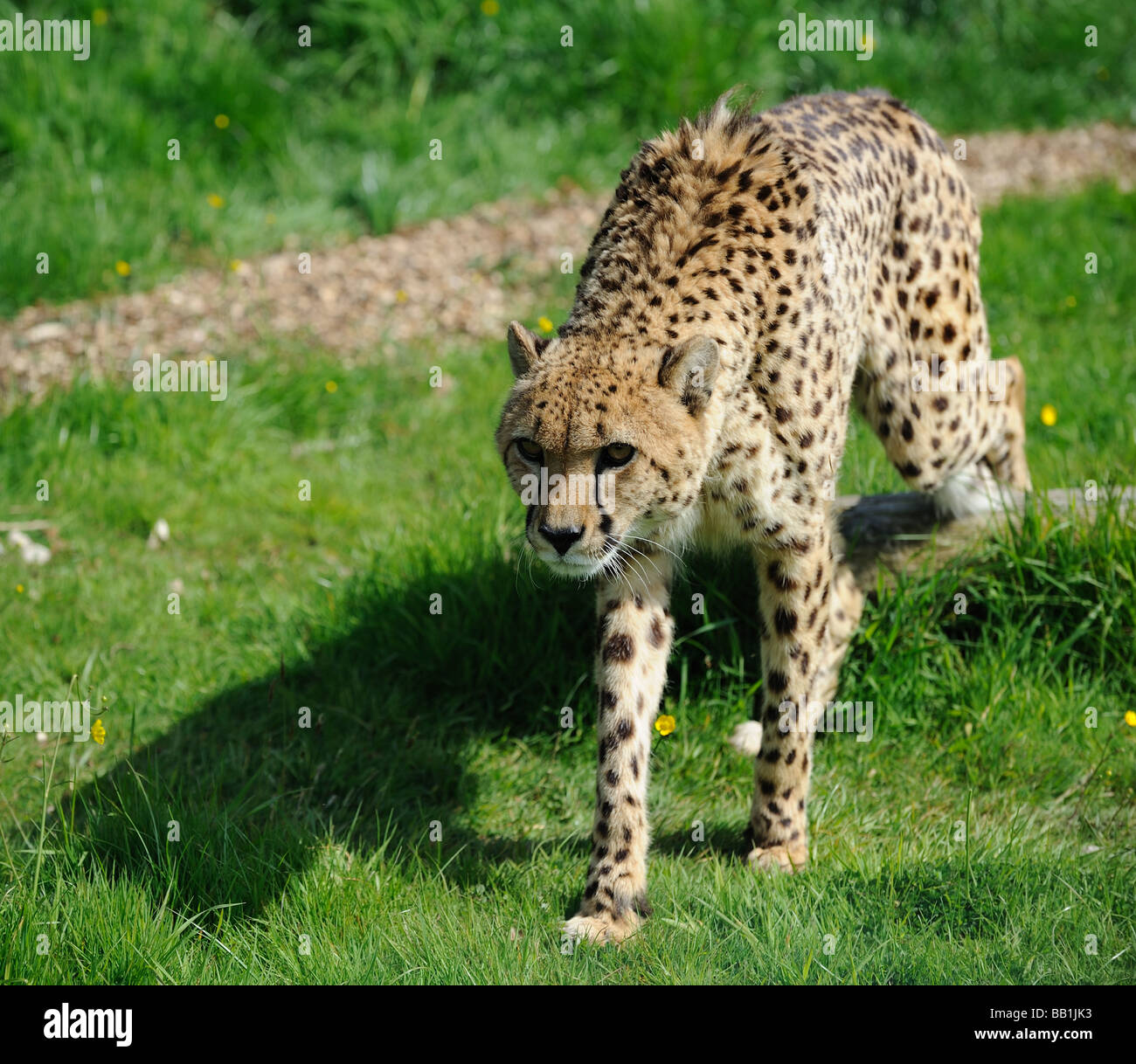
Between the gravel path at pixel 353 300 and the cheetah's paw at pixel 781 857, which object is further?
the gravel path at pixel 353 300

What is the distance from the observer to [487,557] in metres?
5.17

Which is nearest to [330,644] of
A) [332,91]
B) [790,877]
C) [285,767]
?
→ [285,767]

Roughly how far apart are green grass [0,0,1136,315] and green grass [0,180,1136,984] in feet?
6.84

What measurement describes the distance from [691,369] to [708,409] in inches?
6.3

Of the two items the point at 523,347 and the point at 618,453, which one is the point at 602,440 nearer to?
the point at 618,453

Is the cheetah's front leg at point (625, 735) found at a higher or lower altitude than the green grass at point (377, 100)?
lower

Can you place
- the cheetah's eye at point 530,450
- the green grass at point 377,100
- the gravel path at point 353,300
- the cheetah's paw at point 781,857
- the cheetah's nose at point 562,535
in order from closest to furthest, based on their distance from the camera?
the cheetah's nose at point 562,535
the cheetah's eye at point 530,450
the cheetah's paw at point 781,857
the gravel path at point 353,300
the green grass at point 377,100

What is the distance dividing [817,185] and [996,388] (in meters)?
1.39

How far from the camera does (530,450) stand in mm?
3572

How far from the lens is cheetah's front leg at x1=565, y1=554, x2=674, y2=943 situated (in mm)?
3932

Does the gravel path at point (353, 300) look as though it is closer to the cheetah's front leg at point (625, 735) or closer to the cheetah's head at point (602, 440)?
the cheetah's front leg at point (625, 735)

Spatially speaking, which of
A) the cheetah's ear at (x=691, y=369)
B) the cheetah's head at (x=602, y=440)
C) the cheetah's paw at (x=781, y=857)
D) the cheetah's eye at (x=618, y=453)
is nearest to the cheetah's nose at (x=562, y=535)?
the cheetah's head at (x=602, y=440)

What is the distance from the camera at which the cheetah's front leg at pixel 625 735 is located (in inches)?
155

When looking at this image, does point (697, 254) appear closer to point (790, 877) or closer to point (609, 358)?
point (609, 358)
